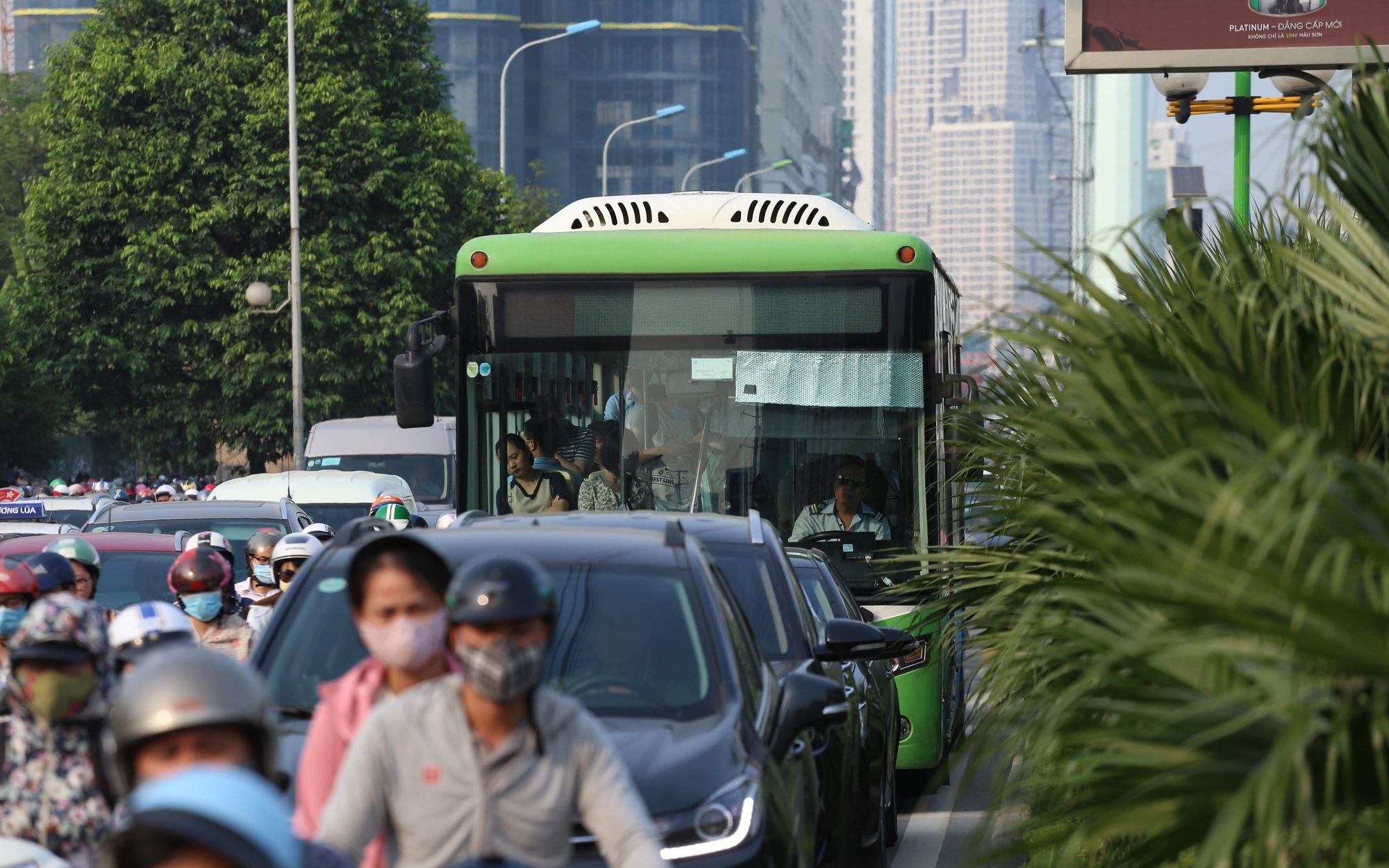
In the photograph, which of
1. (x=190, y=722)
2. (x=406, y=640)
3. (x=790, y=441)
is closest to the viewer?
(x=190, y=722)

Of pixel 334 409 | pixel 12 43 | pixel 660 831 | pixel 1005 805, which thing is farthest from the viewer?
pixel 12 43

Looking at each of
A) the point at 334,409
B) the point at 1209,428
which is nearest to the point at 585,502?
the point at 1209,428

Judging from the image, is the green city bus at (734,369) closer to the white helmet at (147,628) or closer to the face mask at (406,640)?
the white helmet at (147,628)

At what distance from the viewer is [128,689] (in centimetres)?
261

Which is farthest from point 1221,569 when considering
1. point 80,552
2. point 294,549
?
point 294,549

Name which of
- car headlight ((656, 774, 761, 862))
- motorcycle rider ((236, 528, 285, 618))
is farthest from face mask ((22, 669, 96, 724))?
motorcycle rider ((236, 528, 285, 618))

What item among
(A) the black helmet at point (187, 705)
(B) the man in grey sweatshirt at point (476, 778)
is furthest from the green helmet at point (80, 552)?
(A) the black helmet at point (187, 705)

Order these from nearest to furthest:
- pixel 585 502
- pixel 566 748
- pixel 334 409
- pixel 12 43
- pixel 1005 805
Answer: pixel 566 748
pixel 1005 805
pixel 585 502
pixel 334 409
pixel 12 43

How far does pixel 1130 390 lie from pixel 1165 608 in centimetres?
91

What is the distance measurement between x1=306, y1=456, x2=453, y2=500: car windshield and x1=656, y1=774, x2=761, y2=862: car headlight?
21.6 metres

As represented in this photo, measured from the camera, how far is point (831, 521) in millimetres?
10883

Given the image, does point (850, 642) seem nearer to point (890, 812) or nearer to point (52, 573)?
point (52, 573)

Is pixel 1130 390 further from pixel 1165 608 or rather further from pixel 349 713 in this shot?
pixel 349 713

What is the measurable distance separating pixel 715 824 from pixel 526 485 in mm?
6217
